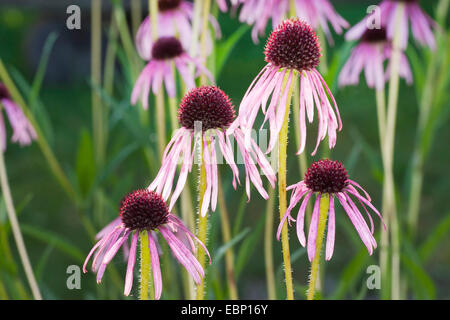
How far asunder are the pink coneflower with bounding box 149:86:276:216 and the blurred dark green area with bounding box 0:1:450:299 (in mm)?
90

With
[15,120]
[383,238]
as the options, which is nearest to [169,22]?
[15,120]

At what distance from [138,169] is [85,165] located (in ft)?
2.64

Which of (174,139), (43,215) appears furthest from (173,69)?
(43,215)

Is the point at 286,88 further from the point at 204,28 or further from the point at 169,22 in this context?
the point at 169,22

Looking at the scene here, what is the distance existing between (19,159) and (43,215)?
0.45 metres

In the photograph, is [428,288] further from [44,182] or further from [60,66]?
[60,66]

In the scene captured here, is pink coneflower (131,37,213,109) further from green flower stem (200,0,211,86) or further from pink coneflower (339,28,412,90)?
pink coneflower (339,28,412,90)

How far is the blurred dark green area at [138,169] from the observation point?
682mm

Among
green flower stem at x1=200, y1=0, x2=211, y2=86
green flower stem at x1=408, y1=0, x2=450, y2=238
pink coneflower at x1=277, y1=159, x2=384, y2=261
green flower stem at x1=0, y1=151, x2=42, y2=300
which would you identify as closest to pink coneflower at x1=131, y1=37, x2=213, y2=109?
green flower stem at x1=200, y1=0, x2=211, y2=86

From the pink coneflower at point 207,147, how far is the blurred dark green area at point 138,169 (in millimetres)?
90

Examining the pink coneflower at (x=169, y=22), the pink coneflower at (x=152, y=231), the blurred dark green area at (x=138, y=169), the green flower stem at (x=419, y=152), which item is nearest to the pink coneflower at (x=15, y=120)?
the blurred dark green area at (x=138, y=169)

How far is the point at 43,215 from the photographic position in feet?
4.67

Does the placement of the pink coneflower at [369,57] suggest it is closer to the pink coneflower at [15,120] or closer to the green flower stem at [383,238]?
the green flower stem at [383,238]

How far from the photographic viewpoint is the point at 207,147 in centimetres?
35
